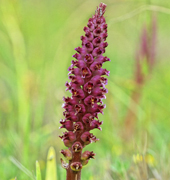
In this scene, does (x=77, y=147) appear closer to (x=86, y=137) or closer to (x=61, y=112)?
(x=86, y=137)

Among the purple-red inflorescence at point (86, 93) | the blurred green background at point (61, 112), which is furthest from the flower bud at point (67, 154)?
the blurred green background at point (61, 112)

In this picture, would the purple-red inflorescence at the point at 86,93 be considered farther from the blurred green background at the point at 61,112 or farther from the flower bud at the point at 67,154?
the blurred green background at the point at 61,112

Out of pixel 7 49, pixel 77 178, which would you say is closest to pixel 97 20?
pixel 77 178

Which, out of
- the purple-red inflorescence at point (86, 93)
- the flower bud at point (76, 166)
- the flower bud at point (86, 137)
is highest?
the purple-red inflorescence at point (86, 93)

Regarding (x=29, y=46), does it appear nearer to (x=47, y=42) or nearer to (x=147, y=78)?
(x=47, y=42)

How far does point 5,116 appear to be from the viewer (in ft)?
12.7

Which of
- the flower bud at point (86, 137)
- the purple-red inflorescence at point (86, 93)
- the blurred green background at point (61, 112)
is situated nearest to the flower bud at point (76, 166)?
the purple-red inflorescence at point (86, 93)

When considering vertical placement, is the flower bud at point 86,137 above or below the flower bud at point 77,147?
above

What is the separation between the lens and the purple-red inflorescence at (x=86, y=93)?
1466mm

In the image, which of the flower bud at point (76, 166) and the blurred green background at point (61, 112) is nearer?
the flower bud at point (76, 166)

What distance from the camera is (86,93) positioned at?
1.49 metres

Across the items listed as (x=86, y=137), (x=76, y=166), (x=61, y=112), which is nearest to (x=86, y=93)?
(x=86, y=137)

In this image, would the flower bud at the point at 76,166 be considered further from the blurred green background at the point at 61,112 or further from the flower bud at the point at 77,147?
the blurred green background at the point at 61,112

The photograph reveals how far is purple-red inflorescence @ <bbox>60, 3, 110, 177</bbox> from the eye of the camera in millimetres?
1466
